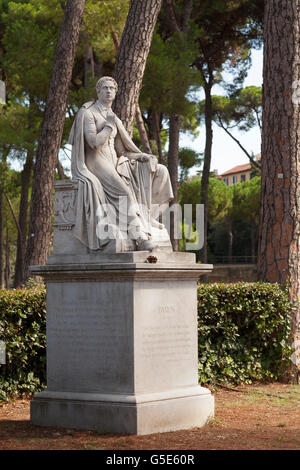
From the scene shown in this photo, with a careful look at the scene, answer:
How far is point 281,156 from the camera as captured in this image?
31.6 feet

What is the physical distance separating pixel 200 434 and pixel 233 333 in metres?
3.01

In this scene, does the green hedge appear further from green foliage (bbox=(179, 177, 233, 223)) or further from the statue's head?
green foliage (bbox=(179, 177, 233, 223))

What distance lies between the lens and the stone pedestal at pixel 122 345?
19.5 feet

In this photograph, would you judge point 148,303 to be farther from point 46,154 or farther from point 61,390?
point 46,154

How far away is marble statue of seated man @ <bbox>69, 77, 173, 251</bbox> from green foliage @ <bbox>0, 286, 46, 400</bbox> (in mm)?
1806

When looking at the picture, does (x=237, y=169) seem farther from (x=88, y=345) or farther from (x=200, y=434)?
(x=200, y=434)

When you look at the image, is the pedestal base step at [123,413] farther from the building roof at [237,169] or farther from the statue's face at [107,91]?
the building roof at [237,169]

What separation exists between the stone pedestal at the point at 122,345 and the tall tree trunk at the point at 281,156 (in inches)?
128

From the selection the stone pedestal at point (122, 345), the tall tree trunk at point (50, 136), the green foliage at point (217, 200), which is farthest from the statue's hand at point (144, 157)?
the green foliage at point (217, 200)

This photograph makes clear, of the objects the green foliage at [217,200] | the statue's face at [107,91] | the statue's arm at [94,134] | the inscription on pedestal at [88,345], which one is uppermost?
the green foliage at [217,200]

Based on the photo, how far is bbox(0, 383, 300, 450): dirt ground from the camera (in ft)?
18.0

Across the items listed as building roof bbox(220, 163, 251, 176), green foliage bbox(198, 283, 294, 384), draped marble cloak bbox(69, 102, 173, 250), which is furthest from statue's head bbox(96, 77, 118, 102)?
building roof bbox(220, 163, 251, 176)

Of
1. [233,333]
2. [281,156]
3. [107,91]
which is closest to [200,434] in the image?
[233,333]

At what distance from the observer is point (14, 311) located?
302 inches
